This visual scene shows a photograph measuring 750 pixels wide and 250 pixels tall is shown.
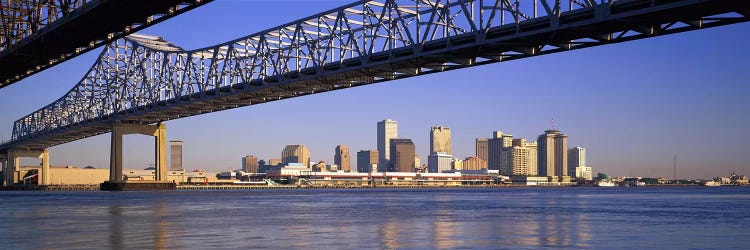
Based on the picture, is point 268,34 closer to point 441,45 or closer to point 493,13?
point 441,45

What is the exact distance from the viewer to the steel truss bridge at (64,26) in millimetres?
29797

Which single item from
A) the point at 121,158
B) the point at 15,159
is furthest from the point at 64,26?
the point at 15,159

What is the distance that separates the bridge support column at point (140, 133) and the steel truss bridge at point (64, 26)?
72995 millimetres

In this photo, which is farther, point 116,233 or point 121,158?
point 121,158

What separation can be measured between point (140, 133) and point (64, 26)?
9499 cm

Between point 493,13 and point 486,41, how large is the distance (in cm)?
169

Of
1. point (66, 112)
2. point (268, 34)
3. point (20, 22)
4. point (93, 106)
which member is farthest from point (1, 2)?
point (66, 112)

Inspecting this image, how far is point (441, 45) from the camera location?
6094 centimetres

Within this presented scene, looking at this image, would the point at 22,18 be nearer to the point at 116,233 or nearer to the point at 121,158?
the point at 116,233

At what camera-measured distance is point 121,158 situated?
412 feet

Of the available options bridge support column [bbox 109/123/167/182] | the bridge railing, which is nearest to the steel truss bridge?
the bridge railing

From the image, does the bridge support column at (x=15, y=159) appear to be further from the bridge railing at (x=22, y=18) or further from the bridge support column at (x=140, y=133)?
the bridge railing at (x=22, y=18)

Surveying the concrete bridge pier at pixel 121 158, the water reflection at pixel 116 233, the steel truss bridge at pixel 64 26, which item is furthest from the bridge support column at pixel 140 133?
the water reflection at pixel 116 233

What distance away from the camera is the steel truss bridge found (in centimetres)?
2980
